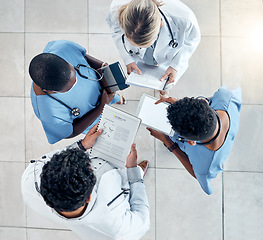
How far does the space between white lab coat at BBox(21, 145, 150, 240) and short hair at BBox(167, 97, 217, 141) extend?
52 centimetres

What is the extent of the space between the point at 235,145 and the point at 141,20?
5.34 ft

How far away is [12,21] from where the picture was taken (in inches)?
107

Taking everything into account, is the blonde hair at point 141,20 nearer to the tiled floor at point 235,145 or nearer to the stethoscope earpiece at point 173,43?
the stethoscope earpiece at point 173,43

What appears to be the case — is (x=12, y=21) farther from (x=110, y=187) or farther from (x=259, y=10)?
(x=259, y=10)

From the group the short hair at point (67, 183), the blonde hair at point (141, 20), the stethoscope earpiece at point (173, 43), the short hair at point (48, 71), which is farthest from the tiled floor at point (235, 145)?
the short hair at point (67, 183)

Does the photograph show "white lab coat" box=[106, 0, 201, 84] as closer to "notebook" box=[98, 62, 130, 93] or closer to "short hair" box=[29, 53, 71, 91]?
"notebook" box=[98, 62, 130, 93]

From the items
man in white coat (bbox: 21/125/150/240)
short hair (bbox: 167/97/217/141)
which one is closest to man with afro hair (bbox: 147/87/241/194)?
short hair (bbox: 167/97/217/141)

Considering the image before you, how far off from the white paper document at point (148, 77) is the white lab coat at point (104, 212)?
620 mm

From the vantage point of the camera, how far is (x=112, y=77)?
71.5 inches

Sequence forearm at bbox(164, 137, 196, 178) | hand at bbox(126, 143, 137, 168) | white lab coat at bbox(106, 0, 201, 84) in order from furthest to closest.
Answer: forearm at bbox(164, 137, 196, 178)
hand at bbox(126, 143, 137, 168)
white lab coat at bbox(106, 0, 201, 84)

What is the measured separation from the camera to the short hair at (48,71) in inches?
54.4

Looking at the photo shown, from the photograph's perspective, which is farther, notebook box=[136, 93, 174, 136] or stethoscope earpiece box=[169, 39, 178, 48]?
notebook box=[136, 93, 174, 136]

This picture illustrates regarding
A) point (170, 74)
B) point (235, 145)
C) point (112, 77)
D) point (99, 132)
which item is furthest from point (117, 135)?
point (235, 145)

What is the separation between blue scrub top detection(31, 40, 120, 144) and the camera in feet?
5.10
